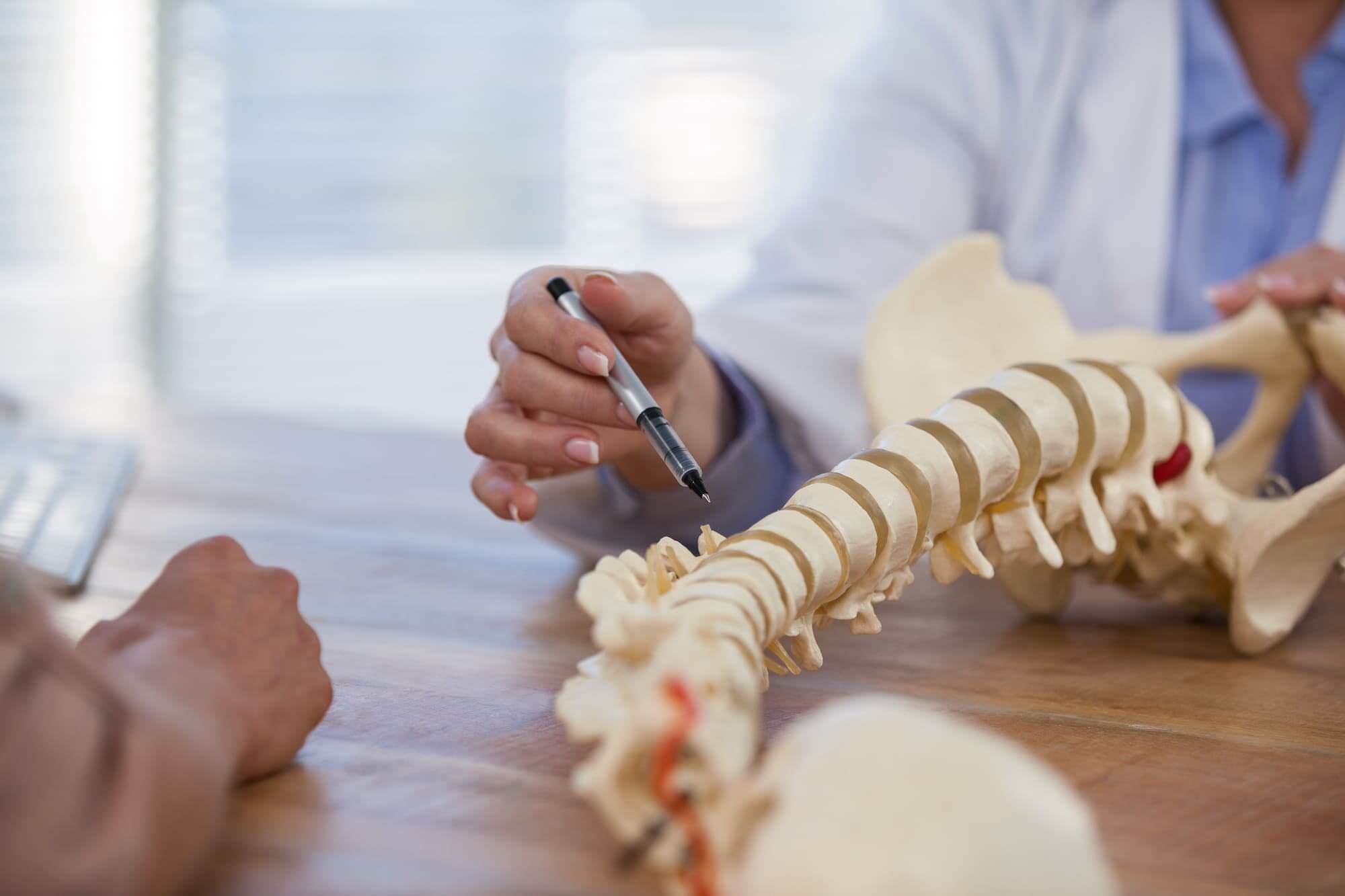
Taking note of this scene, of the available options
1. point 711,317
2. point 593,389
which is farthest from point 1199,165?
point 593,389

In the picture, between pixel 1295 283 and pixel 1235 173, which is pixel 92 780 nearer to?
pixel 1295 283

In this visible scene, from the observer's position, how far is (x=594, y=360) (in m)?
0.66

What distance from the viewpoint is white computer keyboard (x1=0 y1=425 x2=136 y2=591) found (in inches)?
30.4

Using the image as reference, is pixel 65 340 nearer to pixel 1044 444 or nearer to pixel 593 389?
pixel 593 389

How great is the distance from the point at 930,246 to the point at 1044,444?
54 centimetres

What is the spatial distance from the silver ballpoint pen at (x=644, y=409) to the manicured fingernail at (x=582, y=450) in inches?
1.2

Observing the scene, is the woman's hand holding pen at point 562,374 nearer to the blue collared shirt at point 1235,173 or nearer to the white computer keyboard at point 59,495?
the white computer keyboard at point 59,495

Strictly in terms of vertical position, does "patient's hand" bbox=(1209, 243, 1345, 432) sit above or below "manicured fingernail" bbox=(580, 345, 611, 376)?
above

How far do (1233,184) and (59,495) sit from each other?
96 centimetres

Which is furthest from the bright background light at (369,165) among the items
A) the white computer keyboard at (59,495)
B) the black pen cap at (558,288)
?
the black pen cap at (558,288)

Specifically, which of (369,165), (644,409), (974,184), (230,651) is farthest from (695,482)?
(369,165)

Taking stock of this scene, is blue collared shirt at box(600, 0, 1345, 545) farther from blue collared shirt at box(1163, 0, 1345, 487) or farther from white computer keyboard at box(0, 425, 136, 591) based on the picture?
white computer keyboard at box(0, 425, 136, 591)

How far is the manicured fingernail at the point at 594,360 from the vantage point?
654mm

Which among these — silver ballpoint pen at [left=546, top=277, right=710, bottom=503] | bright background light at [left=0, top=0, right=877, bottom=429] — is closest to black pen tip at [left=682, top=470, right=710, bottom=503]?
silver ballpoint pen at [left=546, top=277, right=710, bottom=503]
